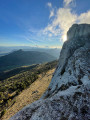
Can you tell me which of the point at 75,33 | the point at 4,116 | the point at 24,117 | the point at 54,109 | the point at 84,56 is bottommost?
the point at 4,116

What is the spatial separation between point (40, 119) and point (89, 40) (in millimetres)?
25606

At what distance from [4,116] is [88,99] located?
2481 centimetres

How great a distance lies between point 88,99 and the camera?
7566mm

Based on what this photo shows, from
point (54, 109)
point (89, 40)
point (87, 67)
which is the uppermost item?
point (89, 40)

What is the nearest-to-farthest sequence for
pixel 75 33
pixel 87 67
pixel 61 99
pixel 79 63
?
pixel 61 99 < pixel 87 67 < pixel 79 63 < pixel 75 33

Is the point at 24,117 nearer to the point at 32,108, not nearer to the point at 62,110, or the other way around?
the point at 32,108

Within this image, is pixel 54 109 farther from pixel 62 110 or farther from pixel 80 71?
pixel 80 71

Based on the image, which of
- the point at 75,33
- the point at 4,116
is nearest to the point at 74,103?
the point at 4,116

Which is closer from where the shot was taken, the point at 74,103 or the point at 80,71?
the point at 74,103

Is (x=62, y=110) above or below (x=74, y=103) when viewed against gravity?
below

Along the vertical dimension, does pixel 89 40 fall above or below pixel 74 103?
above

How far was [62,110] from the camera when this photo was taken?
7602mm

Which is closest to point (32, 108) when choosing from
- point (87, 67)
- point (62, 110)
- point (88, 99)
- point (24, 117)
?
point (24, 117)

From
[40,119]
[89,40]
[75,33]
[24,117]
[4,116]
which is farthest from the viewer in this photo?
[75,33]
